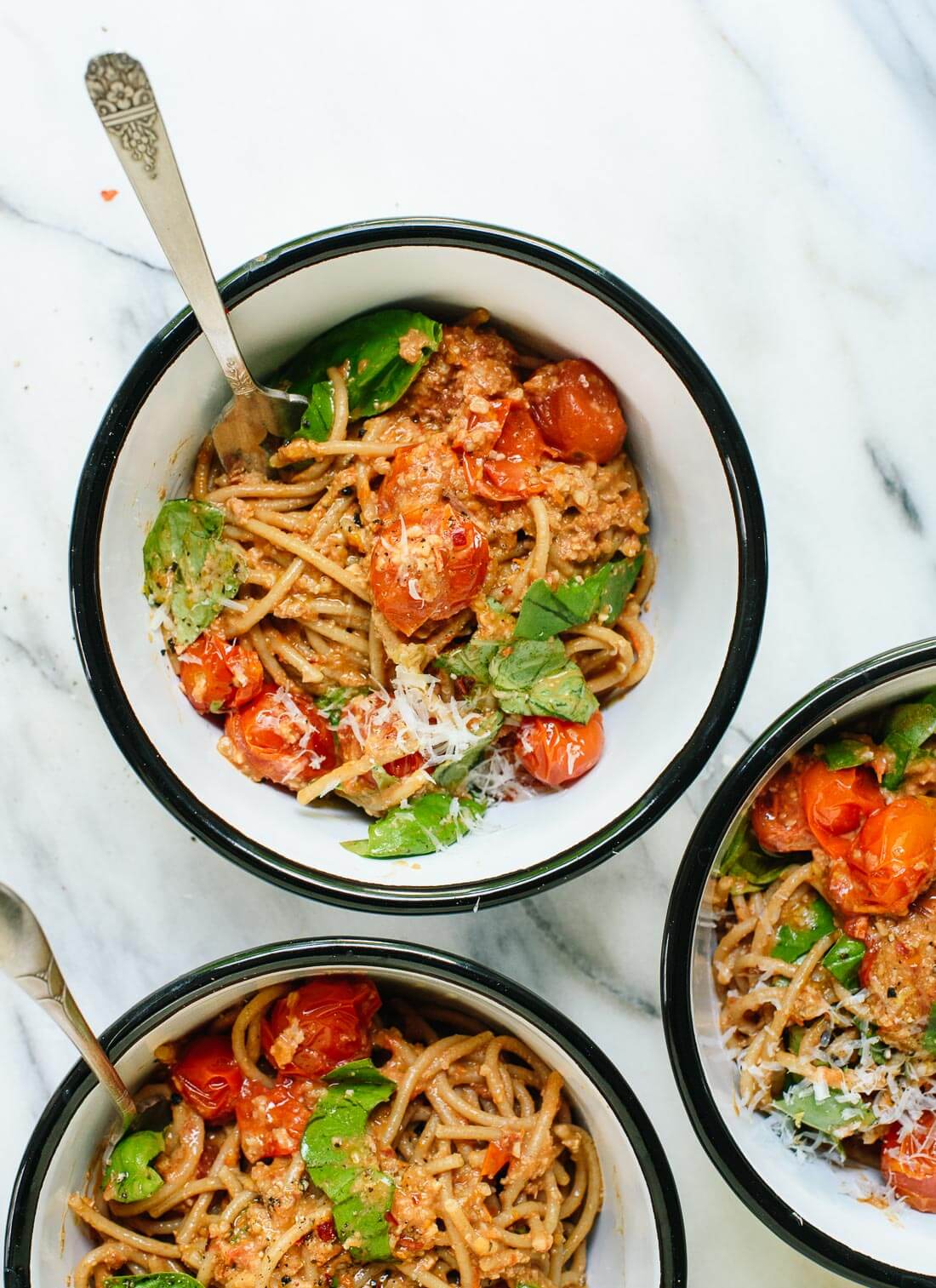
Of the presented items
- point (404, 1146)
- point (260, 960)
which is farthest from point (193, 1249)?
point (260, 960)

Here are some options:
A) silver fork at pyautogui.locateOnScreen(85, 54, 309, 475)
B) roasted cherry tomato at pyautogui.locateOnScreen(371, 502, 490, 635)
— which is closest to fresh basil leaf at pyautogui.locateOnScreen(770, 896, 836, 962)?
roasted cherry tomato at pyautogui.locateOnScreen(371, 502, 490, 635)

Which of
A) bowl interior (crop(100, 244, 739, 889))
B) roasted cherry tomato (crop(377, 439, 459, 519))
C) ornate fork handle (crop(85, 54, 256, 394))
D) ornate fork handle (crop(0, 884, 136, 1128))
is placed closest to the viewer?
ornate fork handle (crop(85, 54, 256, 394))

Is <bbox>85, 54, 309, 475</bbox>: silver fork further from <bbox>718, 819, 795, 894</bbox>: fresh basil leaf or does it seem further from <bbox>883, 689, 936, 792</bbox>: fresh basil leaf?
<bbox>883, 689, 936, 792</bbox>: fresh basil leaf

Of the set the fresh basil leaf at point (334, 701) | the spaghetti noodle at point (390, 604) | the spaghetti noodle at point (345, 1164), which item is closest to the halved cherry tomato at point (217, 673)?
the spaghetti noodle at point (390, 604)

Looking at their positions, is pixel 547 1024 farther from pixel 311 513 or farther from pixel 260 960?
pixel 311 513

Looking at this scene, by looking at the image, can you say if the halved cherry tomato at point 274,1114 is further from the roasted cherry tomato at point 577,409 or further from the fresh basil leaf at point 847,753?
the roasted cherry tomato at point 577,409
